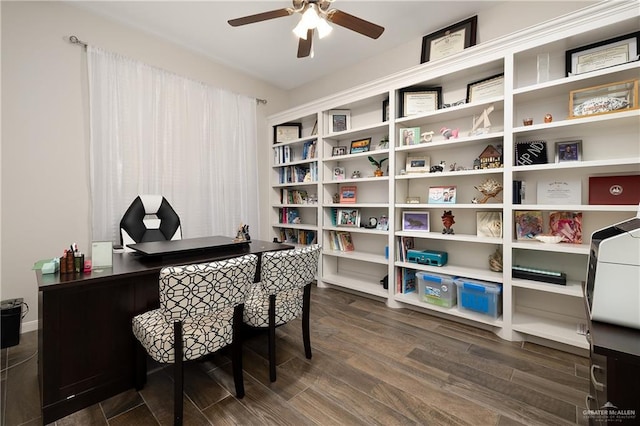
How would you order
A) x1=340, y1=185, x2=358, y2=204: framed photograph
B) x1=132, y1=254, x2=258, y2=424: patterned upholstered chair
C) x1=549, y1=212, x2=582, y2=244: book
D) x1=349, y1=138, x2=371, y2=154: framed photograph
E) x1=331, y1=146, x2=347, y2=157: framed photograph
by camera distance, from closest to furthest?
x1=132, y1=254, x2=258, y2=424: patterned upholstered chair → x1=549, y1=212, x2=582, y2=244: book → x1=349, y1=138, x2=371, y2=154: framed photograph → x1=340, y1=185, x2=358, y2=204: framed photograph → x1=331, y1=146, x2=347, y2=157: framed photograph

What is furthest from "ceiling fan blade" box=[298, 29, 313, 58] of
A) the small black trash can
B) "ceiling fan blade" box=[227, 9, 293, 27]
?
the small black trash can

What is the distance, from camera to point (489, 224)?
239 cm

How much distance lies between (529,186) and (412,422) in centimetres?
207

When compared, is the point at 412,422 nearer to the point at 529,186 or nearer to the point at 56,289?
the point at 56,289

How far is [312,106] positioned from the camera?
11.6 ft

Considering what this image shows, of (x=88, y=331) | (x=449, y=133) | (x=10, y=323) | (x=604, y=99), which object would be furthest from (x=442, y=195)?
(x=10, y=323)

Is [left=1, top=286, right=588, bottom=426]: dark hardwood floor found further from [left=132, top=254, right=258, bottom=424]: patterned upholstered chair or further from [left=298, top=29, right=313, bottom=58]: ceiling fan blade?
[left=298, top=29, right=313, bottom=58]: ceiling fan blade

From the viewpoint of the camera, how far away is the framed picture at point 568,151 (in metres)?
2.06

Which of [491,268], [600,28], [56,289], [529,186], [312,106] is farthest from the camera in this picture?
[312,106]

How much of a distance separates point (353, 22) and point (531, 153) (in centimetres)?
175

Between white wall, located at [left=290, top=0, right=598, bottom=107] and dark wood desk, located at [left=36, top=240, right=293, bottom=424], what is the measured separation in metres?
3.15

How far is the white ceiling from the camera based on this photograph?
2477mm

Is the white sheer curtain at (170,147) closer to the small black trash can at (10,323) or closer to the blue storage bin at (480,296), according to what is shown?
the small black trash can at (10,323)

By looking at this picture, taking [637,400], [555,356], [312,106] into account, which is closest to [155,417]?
[637,400]
